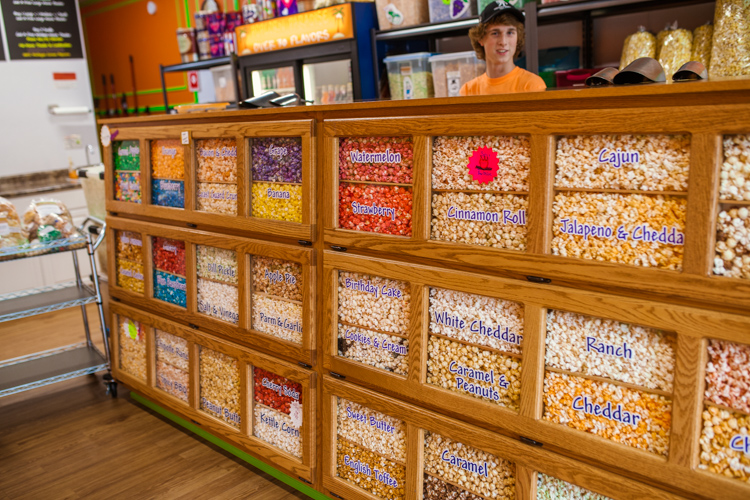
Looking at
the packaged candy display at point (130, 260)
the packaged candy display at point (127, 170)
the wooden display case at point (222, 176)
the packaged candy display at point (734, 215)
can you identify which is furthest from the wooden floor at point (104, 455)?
the packaged candy display at point (734, 215)

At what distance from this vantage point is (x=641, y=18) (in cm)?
369

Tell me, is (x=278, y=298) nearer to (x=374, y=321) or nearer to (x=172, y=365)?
(x=374, y=321)

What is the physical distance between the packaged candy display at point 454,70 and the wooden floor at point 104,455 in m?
2.49

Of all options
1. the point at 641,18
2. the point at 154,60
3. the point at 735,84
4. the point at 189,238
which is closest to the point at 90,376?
the point at 189,238

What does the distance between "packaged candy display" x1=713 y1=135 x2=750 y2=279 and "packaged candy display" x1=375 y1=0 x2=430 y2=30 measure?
309 centimetres

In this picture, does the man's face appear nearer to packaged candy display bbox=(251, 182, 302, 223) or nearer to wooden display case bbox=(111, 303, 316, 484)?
packaged candy display bbox=(251, 182, 302, 223)

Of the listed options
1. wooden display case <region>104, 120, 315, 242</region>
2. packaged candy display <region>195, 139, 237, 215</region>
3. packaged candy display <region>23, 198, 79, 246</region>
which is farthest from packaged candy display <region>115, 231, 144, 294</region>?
packaged candy display <region>195, 139, 237, 215</region>

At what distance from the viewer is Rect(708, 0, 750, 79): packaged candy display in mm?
2609

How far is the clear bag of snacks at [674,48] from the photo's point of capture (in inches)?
113

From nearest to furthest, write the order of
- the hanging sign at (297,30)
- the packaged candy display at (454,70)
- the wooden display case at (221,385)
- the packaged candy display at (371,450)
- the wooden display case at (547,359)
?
1. the wooden display case at (547,359)
2. the packaged candy display at (371,450)
3. the wooden display case at (221,385)
4. the packaged candy display at (454,70)
5. the hanging sign at (297,30)

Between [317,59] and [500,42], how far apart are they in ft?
6.58

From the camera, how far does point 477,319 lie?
169cm

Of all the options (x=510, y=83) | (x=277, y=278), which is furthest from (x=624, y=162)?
(x=510, y=83)

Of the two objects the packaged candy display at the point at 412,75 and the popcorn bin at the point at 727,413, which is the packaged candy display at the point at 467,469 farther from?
the packaged candy display at the point at 412,75
